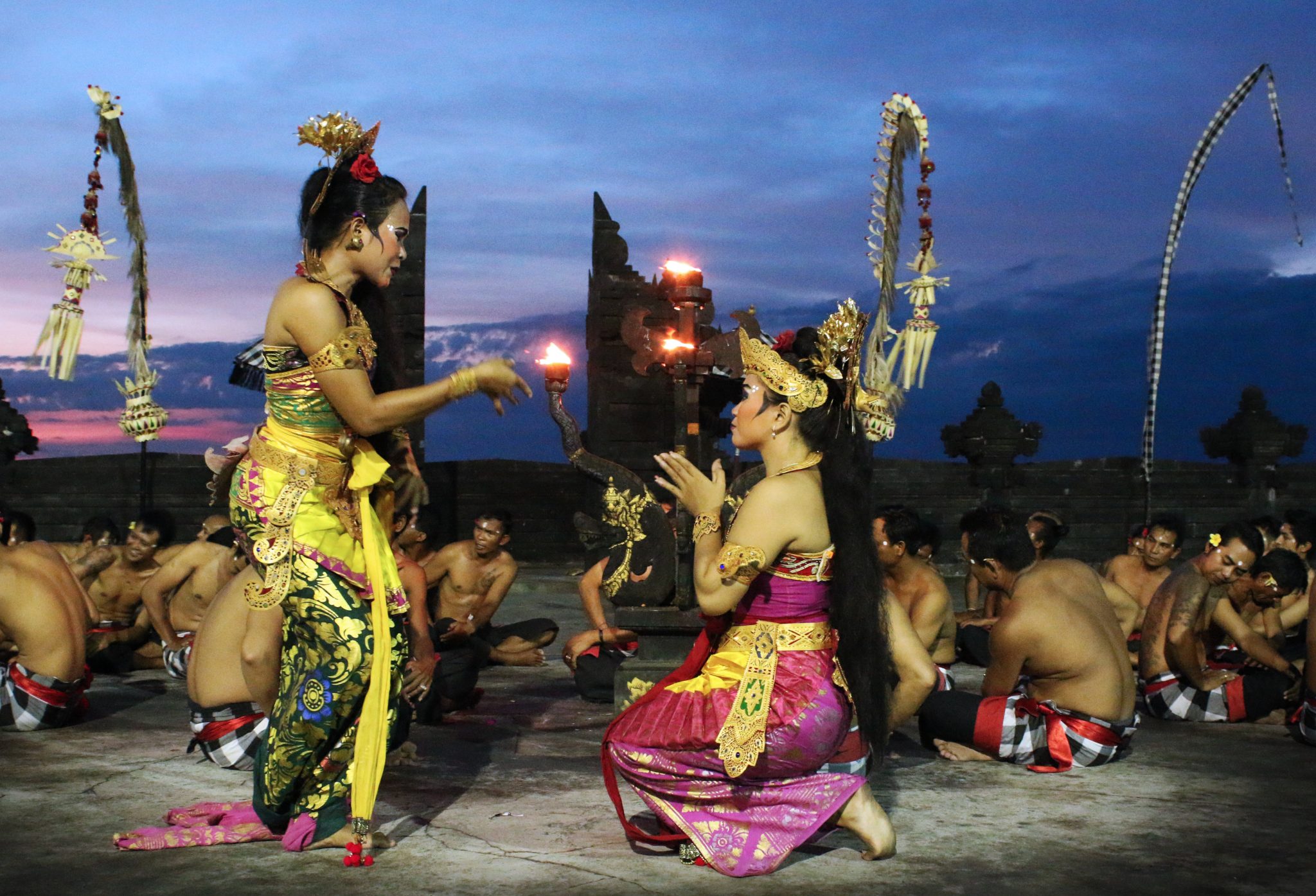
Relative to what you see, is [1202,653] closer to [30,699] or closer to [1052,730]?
[1052,730]

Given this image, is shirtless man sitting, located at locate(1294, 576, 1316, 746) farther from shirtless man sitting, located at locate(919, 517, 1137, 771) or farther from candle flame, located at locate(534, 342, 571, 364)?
candle flame, located at locate(534, 342, 571, 364)

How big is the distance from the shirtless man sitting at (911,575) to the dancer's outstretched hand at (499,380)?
3.56 meters

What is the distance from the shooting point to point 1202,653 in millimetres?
6758

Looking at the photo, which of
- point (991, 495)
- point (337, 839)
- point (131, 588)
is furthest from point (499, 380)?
point (991, 495)

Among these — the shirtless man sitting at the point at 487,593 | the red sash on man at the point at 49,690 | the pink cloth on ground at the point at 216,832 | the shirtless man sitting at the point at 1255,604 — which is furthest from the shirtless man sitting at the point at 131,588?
the shirtless man sitting at the point at 1255,604

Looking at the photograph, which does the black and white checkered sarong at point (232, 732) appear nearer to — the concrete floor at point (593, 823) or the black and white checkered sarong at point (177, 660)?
the concrete floor at point (593, 823)

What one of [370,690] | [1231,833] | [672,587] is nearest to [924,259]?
[672,587]

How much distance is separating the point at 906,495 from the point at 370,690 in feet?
43.5

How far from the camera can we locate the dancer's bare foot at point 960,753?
5.52 m

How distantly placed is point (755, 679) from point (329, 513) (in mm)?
1384

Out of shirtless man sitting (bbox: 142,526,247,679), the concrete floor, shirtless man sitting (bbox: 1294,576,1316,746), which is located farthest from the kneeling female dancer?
shirtless man sitting (bbox: 142,526,247,679)

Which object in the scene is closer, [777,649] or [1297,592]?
[777,649]

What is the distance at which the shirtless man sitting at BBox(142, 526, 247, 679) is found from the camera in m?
7.49

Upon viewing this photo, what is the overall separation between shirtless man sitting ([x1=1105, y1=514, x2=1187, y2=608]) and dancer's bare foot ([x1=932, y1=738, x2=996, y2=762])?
330 centimetres
